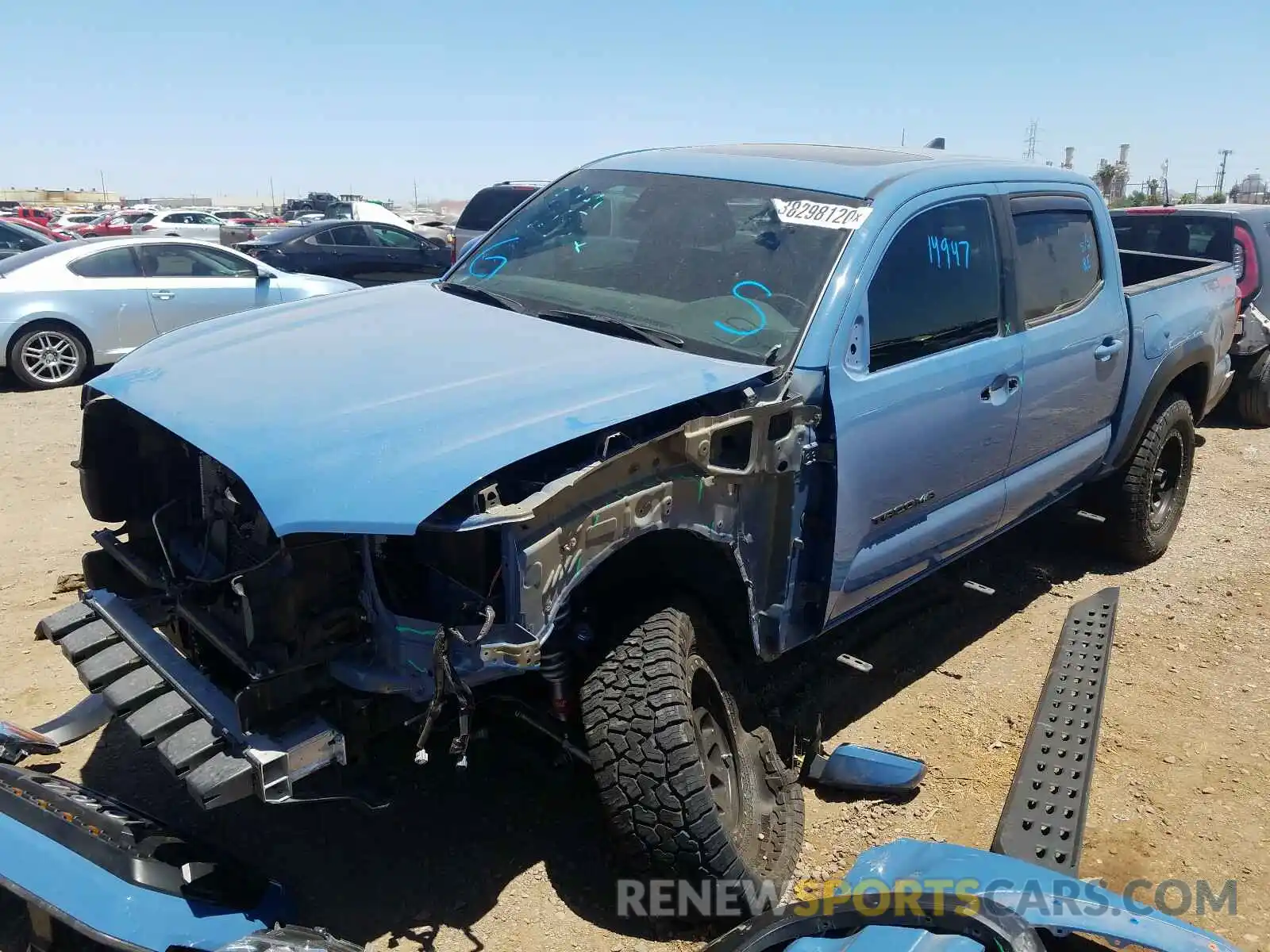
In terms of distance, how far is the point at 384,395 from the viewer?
2512mm

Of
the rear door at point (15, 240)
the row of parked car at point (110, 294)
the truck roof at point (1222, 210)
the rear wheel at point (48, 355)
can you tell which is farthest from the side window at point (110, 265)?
the truck roof at point (1222, 210)

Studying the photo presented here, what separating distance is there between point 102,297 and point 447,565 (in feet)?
27.2

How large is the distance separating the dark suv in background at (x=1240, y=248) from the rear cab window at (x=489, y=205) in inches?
279

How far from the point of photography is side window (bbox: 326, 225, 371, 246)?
13164 millimetres

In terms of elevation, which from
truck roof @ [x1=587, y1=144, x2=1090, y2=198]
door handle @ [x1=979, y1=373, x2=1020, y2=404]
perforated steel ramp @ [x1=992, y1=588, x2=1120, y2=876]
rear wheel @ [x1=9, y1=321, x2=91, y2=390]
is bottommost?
perforated steel ramp @ [x1=992, y1=588, x2=1120, y2=876]

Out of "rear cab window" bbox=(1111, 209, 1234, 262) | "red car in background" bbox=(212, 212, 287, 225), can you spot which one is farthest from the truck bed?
"red car in background" bbox=(212, 212, 287, 225)

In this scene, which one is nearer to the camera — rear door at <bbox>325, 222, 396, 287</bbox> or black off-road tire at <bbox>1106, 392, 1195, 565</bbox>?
black off-road tire at <bbox>1106, 392, 1195, 565</bbox>

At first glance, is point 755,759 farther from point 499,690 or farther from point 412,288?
point 412,288

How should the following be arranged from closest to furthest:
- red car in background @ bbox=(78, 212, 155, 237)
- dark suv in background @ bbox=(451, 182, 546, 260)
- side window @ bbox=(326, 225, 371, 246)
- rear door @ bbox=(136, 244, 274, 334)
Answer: rear door @ bbox=(136, 244, 274, 334)
dark suv in background @ bbox=(451, 182, 546, 260)
side window @ bbox=(326, 225, 371, 246)
red car in background @ bbox=(78, 212, 155, 237)

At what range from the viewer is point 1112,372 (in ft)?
14.7

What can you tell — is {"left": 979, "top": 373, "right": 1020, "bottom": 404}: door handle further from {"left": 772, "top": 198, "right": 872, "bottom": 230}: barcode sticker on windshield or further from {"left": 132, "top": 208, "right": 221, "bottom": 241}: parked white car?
{"left": 132, "top": 208, "right": 221, "bottom": 241}: parked white car

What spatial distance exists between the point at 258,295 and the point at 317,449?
8.48 m

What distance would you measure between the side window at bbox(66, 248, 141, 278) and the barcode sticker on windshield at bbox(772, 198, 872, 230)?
8.07 metres

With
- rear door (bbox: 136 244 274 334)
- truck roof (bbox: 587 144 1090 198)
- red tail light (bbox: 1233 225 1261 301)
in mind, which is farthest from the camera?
rear door (bbox: 136 244 274 334)
